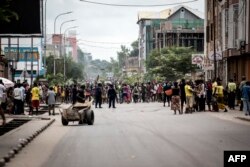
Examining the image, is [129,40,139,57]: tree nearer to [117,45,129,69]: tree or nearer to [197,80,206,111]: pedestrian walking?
[117,45,129,69]: tree

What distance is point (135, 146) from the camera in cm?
1644

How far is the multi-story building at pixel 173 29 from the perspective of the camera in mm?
103375

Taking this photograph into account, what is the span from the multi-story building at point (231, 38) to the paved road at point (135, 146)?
18.5 meters

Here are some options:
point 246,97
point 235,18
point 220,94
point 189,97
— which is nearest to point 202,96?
point 220,94

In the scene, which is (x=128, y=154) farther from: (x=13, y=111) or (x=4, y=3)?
(x=13, y=111)

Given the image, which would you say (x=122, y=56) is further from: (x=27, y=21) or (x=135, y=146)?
(x=135, y=146)

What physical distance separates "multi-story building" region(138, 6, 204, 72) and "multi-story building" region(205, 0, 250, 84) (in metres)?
49.0

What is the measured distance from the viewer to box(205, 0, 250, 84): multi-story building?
4122 centimetres

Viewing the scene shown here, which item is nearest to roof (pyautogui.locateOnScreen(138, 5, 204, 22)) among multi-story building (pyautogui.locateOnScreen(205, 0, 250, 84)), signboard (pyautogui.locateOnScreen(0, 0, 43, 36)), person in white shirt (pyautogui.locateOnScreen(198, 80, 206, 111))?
multi-story building (pyautogui.locateOnScreen(205, 0, 250, 84))

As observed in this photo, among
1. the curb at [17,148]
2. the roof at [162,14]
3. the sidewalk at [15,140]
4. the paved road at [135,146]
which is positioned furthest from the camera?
the roof at [162,14]

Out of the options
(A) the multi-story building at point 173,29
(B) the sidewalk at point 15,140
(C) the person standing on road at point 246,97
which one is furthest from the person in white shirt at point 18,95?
(A) the multi-story building at point 173,29

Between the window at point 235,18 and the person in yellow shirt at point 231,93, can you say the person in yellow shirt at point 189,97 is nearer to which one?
the person in yellow shirt at point 231,93

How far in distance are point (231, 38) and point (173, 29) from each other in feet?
194

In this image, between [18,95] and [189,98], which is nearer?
[18,95]
